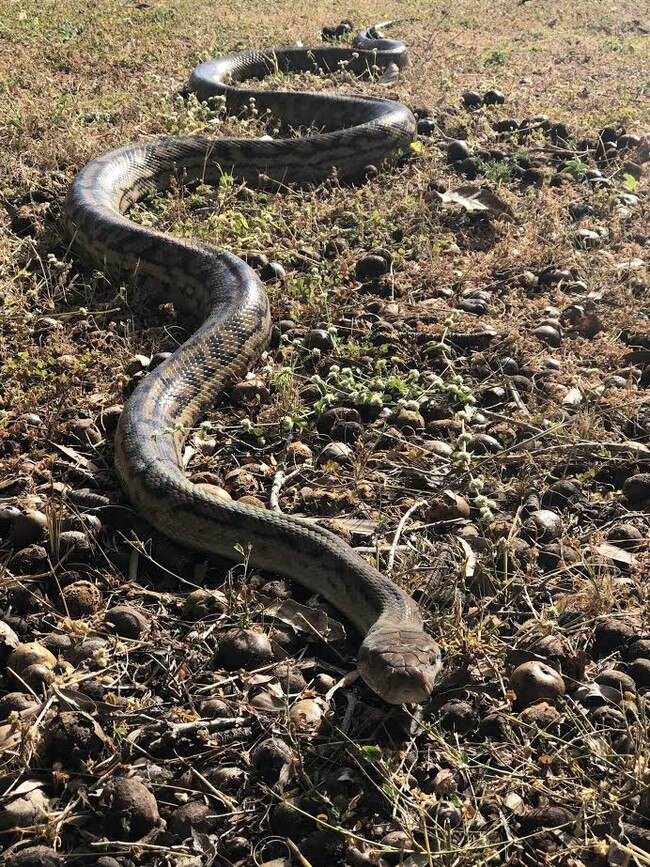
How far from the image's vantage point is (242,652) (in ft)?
12.1

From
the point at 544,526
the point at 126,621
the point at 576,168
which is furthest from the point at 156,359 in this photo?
the point at 576,168

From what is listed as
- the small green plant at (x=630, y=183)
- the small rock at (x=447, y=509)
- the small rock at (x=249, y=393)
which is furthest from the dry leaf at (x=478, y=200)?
the small rock at (x=447, y=509)

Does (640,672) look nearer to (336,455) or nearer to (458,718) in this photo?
(458,718)

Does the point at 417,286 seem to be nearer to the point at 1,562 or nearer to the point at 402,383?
the point at 402,383

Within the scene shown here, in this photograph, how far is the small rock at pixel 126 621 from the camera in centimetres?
378

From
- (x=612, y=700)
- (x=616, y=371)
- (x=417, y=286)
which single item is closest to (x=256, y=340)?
(x=417, y=286)

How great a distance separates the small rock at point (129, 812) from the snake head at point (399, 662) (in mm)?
896

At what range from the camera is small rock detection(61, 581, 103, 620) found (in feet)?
12.7

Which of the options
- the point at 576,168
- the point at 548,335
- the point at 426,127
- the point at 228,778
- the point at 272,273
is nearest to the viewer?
the point at 228,778

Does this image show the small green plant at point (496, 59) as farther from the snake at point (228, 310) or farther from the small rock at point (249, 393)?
the small rock at point (249, 393)

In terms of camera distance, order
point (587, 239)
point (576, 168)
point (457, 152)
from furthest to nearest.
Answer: point (457, 152) < point (576, 168) < point (587, 239)

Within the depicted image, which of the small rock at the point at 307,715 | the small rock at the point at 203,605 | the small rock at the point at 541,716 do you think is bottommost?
the small rock at the point at 203,605

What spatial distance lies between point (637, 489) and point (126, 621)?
257cm

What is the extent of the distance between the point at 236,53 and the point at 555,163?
507cm
